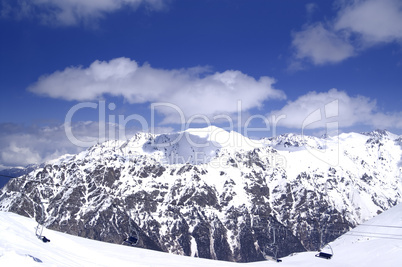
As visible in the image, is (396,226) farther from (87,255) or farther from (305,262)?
(87,255)

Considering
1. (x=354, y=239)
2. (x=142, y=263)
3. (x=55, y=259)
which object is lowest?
(x=354, y=239)

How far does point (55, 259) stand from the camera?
24.4 metres

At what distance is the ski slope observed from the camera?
23.1 m

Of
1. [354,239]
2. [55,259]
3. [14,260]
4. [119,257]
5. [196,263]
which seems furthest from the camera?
[354,239]

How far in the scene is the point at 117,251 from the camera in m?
35.4

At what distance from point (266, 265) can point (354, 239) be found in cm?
1841

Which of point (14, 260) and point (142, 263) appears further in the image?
point (142, 263)

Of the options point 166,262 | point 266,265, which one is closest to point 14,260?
point 166,262

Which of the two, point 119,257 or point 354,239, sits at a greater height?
point 119,257

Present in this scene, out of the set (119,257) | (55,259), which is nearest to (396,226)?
(119,257)

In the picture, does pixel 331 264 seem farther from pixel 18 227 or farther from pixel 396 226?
pixel 18 227

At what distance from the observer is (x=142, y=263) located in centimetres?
3098

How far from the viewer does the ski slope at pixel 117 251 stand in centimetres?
2314

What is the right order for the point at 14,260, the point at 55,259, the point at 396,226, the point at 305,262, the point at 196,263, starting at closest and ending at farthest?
the point at 14,260 < the point at 55,259 < the point at 196,263 < the point at 305,262 < the point at 396,226
